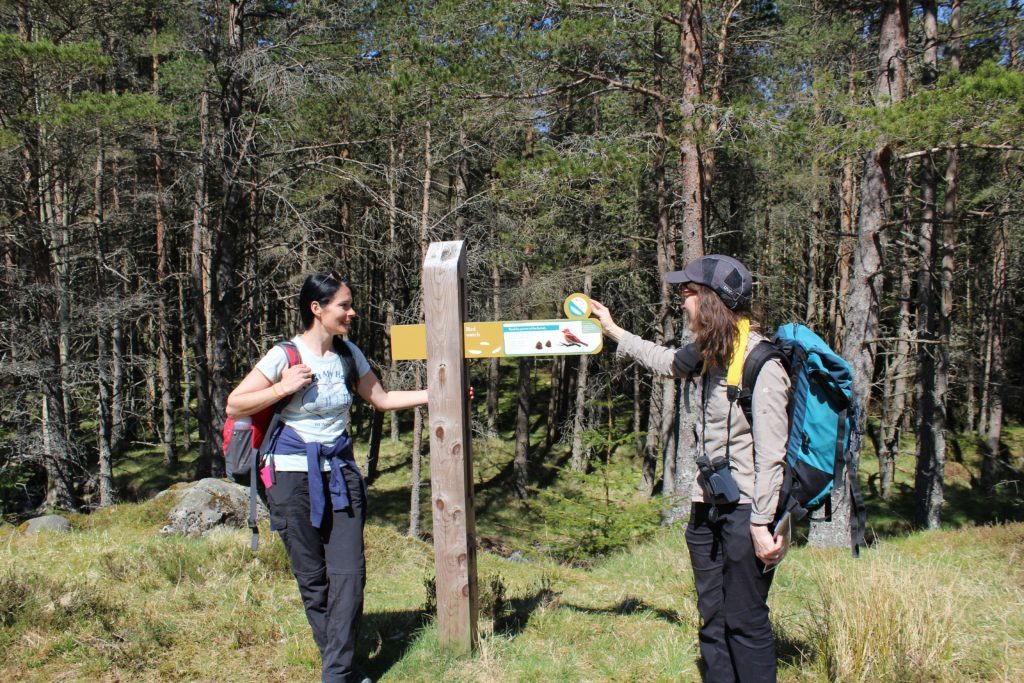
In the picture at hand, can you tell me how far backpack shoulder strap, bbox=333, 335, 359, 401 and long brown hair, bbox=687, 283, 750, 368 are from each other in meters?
1.64

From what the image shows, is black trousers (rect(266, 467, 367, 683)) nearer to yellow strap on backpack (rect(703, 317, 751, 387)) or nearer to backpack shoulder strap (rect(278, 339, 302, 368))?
backpack shoulder strap (rect(278, 339, 302, 368))

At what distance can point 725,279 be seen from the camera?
2.70 meters

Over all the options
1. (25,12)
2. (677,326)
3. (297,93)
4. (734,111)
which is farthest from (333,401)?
(25,12)

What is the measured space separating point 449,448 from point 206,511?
4395mm

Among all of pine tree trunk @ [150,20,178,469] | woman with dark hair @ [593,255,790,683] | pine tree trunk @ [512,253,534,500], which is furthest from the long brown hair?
pine tree trunk @ [150,20,178,469]

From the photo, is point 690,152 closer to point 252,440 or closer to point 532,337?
A: point 532,337

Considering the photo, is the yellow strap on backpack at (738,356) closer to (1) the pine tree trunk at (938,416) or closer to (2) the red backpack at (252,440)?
(2) the red backpack at (252,440)

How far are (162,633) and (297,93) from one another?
8417 mm

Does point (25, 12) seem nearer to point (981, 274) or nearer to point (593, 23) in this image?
point (593, 23)

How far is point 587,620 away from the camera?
403 centimetres

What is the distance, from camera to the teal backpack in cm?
253

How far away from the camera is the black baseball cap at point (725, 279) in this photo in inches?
106

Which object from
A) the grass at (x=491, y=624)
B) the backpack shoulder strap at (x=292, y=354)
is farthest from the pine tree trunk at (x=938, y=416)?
the backpack shoulder strap at (x=292, y=354)

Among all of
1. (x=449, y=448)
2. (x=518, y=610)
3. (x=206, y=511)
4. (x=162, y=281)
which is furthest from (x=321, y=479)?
(x=162, y=281)
